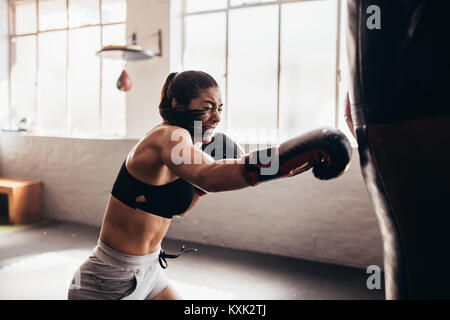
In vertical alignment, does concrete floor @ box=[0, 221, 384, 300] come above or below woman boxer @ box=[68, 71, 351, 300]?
below

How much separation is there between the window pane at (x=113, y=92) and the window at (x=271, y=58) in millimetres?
1022

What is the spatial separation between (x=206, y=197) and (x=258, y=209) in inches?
24.0

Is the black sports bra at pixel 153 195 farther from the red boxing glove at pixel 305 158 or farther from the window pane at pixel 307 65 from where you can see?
the window pane at pixel 307 65

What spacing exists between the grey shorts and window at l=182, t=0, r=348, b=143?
2659mm

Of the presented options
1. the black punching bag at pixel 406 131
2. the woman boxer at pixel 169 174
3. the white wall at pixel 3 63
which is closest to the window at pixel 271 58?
the woman boxer at pixel 169 174

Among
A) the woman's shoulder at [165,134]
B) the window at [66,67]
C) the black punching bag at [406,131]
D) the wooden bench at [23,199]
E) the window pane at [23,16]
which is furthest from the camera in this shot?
the window pane at [23,16]

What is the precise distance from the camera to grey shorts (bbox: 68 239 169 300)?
1.29 meters

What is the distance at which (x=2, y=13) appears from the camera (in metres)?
5.49

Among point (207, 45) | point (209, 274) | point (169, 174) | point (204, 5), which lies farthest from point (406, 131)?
point (204, 5)

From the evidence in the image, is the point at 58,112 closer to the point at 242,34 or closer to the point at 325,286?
the point at 242,34

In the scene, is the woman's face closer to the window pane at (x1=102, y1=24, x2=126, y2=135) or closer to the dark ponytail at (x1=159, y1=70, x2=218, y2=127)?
the dark ponytail at (x1=159, y1=70, x2=218, y2=127)

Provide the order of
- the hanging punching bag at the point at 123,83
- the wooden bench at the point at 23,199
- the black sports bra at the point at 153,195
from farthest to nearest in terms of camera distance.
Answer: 1. the wooden bench at the point at 23,199
2. the hanging punching bag at the point at 123,83
3. the black sports bra at the point at 153,195

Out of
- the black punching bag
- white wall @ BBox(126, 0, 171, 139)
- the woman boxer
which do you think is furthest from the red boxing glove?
white wall @ BBox(126, 0, 171, 139)

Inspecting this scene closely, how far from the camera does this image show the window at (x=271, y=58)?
3.49m
